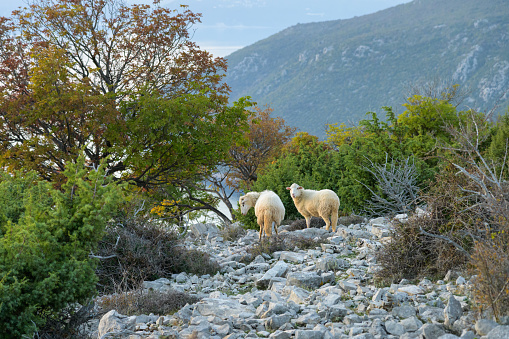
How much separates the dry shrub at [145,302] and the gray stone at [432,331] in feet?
10.1

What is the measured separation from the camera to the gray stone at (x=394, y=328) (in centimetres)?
448

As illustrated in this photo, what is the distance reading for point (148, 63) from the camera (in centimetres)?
1972

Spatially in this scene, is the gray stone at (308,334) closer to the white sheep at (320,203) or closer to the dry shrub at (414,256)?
the dry shrub at (414,256)

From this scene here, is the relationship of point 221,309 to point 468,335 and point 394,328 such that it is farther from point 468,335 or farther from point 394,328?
point 468,335

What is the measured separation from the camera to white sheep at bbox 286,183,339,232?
36.4ft

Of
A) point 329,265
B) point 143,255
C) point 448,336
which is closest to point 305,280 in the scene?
point 329,265

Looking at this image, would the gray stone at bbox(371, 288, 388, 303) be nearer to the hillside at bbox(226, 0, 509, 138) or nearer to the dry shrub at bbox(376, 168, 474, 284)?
the dry shrub at bbox(376, 168, 474, 284)

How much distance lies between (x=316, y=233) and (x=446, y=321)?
6.40 meters

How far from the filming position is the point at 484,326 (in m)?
4.13

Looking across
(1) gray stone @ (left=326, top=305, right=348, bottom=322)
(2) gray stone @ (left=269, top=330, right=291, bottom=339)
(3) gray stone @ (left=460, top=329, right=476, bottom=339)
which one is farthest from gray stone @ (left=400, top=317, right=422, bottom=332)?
(2) gray stone @ (left=269, top=330, right=291, bottom=339)

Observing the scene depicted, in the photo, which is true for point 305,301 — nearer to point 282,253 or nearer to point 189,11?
point 282,253

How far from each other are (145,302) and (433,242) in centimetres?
400

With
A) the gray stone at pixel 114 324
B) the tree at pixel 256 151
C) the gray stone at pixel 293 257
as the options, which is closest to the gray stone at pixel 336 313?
the gray stone at pixel 114 324

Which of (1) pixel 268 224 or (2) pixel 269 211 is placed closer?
(2) pixel 269 211
